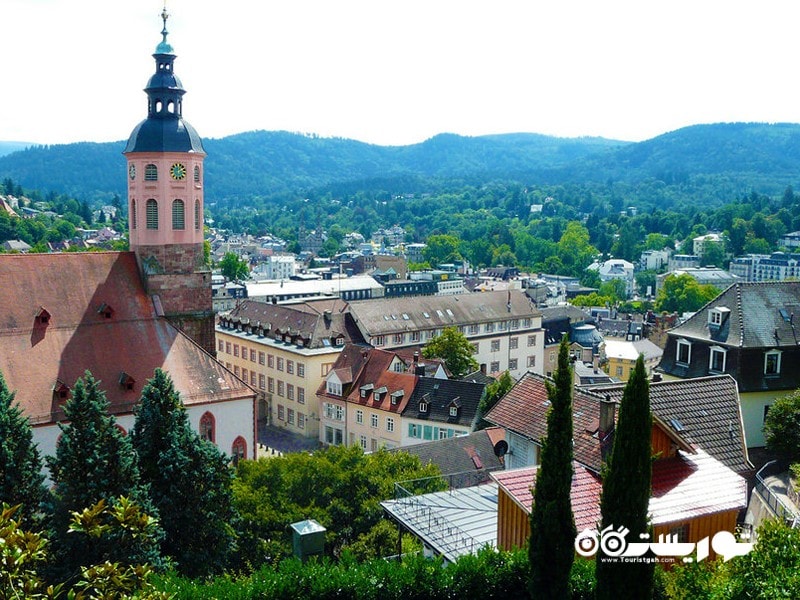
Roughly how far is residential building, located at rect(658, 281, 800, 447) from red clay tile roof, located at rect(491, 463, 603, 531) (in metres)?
16.8

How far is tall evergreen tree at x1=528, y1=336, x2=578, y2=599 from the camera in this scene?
1820 cm

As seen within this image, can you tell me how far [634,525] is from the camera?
55.6 feet

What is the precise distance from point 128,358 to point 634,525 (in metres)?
26.4

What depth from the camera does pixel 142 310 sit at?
3944 cm

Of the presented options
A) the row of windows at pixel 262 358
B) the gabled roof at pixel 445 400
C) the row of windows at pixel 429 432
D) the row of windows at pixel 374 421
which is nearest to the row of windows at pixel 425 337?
the row of windows at pixel 262 358

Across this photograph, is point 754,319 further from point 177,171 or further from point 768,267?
point 768,267

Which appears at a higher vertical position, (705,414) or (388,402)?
(705,414)

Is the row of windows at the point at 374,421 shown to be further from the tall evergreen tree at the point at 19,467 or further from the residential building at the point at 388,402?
the tall evergreen tree at the point at 19,467

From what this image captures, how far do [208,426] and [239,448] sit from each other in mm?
2176

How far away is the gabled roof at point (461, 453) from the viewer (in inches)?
1580

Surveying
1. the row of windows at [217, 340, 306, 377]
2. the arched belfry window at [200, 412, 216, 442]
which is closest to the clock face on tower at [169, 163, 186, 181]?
the arched belfry window at [200, 412, 216, 442]

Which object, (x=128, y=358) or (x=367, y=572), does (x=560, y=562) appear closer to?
(x=367, y=572)

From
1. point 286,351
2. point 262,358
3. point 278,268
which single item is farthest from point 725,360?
point 278,268

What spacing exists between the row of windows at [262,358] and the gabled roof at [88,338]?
81.4ft
